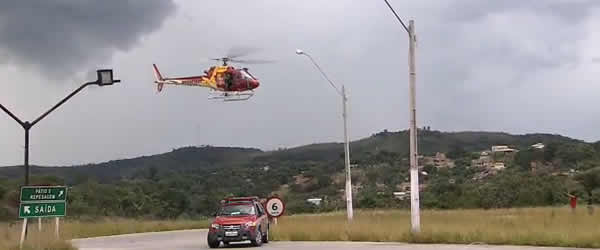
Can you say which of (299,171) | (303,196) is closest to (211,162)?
(299,171)

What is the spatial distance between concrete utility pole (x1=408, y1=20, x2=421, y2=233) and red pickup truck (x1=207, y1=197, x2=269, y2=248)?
537cm

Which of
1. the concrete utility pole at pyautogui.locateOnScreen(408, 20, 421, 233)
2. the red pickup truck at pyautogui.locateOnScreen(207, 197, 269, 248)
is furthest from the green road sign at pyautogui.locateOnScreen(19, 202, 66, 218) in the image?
the concrete utility pole at pyautogui.locateOnScreen(408, 20, 421, 233)

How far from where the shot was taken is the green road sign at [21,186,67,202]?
27470 mm

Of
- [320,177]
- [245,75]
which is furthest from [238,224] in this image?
[320,177]

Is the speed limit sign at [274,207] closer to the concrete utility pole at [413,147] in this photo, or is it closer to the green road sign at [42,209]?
the concrete utility pole at [413,147]

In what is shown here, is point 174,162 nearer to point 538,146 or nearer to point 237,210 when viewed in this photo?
point 538,146

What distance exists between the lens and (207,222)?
59.6m

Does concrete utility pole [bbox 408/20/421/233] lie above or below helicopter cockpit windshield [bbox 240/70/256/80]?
below

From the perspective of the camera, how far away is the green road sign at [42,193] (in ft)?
90.1

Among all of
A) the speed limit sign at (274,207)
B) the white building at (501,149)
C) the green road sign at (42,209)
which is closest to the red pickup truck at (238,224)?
the speed limit sign at (274,207)

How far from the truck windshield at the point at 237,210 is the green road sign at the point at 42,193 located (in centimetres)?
545

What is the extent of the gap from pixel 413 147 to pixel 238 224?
21.9 ft

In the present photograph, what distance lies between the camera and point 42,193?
28.1m

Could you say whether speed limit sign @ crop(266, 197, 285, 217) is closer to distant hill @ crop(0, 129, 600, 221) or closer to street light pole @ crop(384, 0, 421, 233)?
street light pole @ crop(384, 0, 421, 233)
